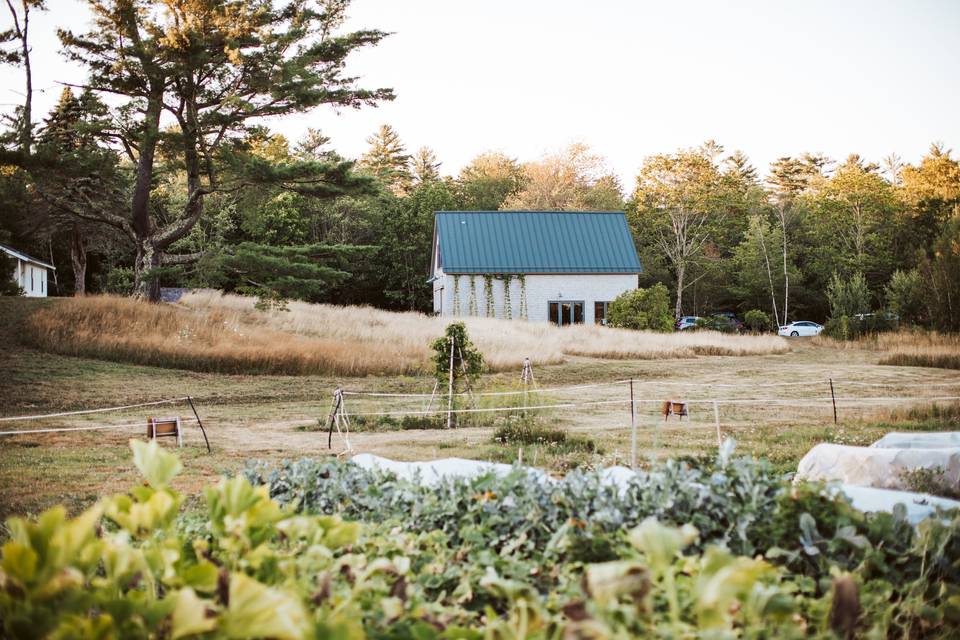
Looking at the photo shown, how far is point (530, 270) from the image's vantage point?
31.1 meters

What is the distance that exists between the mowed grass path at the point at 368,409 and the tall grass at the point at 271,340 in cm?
60

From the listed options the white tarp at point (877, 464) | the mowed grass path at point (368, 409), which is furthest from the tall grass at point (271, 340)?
the white tarp at point (877, 464)

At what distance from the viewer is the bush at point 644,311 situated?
28.9 meters

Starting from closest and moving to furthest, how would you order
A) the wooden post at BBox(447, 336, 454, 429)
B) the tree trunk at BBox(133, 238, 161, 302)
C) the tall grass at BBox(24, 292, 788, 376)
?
the wooden post at BBox(447, 336, 454, 429)
the tall grass at BBox(24, 292, 788, 376)
the tree trunk at BBox(133, 238, 161, 302)

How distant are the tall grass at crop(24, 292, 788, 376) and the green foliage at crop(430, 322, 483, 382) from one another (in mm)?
4632

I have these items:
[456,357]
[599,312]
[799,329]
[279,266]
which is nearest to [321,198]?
[279,266]

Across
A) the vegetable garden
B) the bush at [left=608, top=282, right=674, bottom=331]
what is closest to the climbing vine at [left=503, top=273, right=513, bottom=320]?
the bush at [left=608, top=282, right=674, bottom=331]

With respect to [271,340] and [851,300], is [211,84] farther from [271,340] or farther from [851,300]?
[851,300]

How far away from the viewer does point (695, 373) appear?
58.5ft

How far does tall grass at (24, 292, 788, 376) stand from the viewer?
16.4 m

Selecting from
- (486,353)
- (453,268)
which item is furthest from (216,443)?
(453,268)

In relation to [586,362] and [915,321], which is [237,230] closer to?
[586,362]

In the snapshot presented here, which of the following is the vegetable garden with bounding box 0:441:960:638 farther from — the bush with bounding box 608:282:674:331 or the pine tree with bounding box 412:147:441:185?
the pine tree with bounding box 412:147:441:185

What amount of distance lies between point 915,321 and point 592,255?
39.2ft
